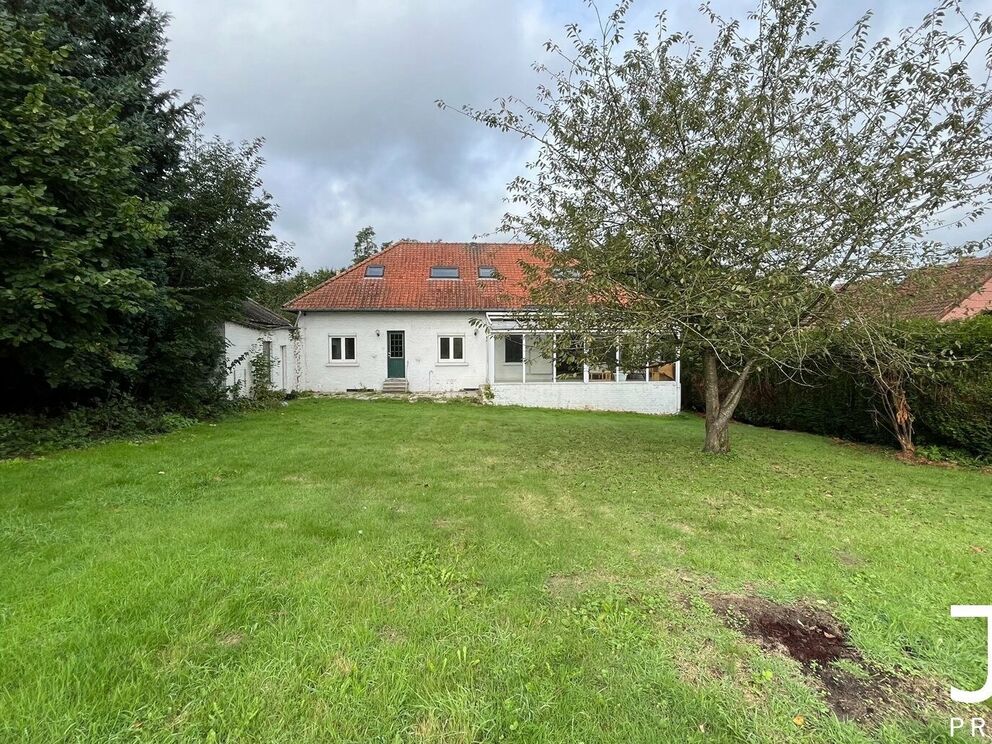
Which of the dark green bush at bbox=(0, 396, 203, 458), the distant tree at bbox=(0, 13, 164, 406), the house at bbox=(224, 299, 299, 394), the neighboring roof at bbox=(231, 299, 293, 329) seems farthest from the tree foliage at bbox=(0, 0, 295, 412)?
the neighboring roof at bbox=(231, 299, 293, 329)

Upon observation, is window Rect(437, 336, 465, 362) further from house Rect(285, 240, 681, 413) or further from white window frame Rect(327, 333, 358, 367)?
white window frame Rect(327, 333, 358, 367)

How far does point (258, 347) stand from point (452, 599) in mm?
15163

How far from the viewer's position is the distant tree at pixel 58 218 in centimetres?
662

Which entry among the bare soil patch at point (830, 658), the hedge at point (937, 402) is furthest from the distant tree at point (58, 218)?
the hedge at point (937, 402)

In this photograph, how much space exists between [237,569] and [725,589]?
3.43m

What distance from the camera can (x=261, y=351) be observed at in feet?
53.1

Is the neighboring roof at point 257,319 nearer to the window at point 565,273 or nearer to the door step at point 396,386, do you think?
the door step at point 396,386

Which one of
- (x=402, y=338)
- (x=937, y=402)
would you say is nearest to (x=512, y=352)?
(x=402, y=338)

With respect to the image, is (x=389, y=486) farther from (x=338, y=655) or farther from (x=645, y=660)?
(x=645, y=660)

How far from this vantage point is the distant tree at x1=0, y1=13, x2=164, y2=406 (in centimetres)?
662

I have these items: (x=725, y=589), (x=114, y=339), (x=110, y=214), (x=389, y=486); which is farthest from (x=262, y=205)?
(x=725, y=589)

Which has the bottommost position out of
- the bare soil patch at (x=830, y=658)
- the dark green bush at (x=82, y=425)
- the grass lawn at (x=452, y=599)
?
the bare soil patch at (x=830, y=658)

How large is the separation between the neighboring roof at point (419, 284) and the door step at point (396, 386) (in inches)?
108

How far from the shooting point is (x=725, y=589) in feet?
10.9
